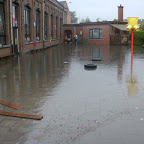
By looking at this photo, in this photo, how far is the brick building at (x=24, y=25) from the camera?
58.6ft

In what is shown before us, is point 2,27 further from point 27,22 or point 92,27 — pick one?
point 92,27

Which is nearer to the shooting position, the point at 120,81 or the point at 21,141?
the point at 21,141

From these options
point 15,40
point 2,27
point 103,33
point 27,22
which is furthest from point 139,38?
point 2,27

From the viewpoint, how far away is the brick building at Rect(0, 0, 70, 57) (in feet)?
58.6

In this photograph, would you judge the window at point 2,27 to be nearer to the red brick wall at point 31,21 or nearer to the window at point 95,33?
the red brick wall at point 31,21

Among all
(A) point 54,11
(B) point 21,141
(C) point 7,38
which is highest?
(A) point 54,11

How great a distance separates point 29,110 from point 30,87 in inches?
105

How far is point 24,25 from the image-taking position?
22375 millimetres

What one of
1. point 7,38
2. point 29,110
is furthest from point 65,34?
point 29,110

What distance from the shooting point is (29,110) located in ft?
19.6

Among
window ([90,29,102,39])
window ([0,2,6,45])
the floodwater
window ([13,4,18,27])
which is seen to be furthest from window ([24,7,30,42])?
window ([90,29,102,39])

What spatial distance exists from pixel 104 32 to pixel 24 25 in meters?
18.1

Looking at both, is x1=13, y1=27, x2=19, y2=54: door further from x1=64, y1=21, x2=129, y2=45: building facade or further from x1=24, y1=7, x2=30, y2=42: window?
x1=64, y1=21, x2=129, y2=45: building facade

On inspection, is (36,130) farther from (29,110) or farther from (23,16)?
(23,16)
